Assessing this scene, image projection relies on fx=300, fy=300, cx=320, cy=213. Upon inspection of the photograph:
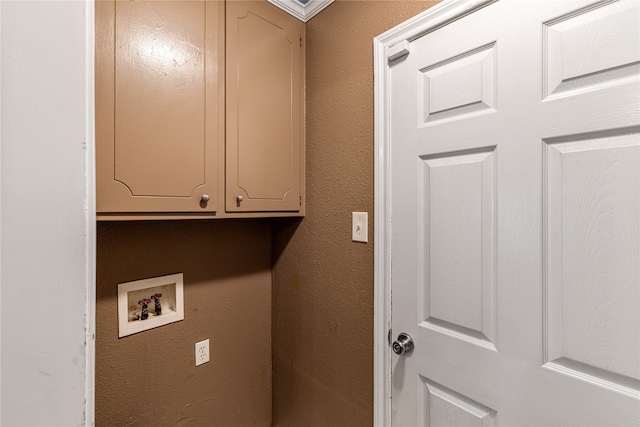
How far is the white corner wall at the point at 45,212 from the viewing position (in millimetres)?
276

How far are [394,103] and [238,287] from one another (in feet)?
3.54

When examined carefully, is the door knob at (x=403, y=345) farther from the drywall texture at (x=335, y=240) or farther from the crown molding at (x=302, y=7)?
the crown molding at (x=302, y=7)

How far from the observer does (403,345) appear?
102 cm

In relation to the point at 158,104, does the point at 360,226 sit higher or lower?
lower

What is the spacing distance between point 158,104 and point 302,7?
81 cm

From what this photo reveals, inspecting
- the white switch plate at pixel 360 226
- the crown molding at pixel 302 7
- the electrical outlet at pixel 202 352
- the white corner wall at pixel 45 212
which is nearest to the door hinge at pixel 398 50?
the crown molding at pixel 302 7

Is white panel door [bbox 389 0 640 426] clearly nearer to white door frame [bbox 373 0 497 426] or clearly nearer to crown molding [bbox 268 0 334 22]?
white door frame [bbox 373 0 497 426]

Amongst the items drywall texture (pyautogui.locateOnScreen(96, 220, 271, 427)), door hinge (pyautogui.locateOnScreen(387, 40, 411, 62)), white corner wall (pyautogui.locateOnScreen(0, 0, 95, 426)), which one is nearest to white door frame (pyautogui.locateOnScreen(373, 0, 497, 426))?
door hinge (pyautogui.locateOnScreen(387, 40, 411, 62))

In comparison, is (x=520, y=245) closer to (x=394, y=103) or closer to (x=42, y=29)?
(x=394, y=103)

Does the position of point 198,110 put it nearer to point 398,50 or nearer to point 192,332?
point 398,50

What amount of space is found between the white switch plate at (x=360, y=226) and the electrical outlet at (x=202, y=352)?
833mm

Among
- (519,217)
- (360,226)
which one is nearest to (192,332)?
(360,226)

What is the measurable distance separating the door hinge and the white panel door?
0.03 metres

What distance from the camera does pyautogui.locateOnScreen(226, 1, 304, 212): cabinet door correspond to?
3.72ft
